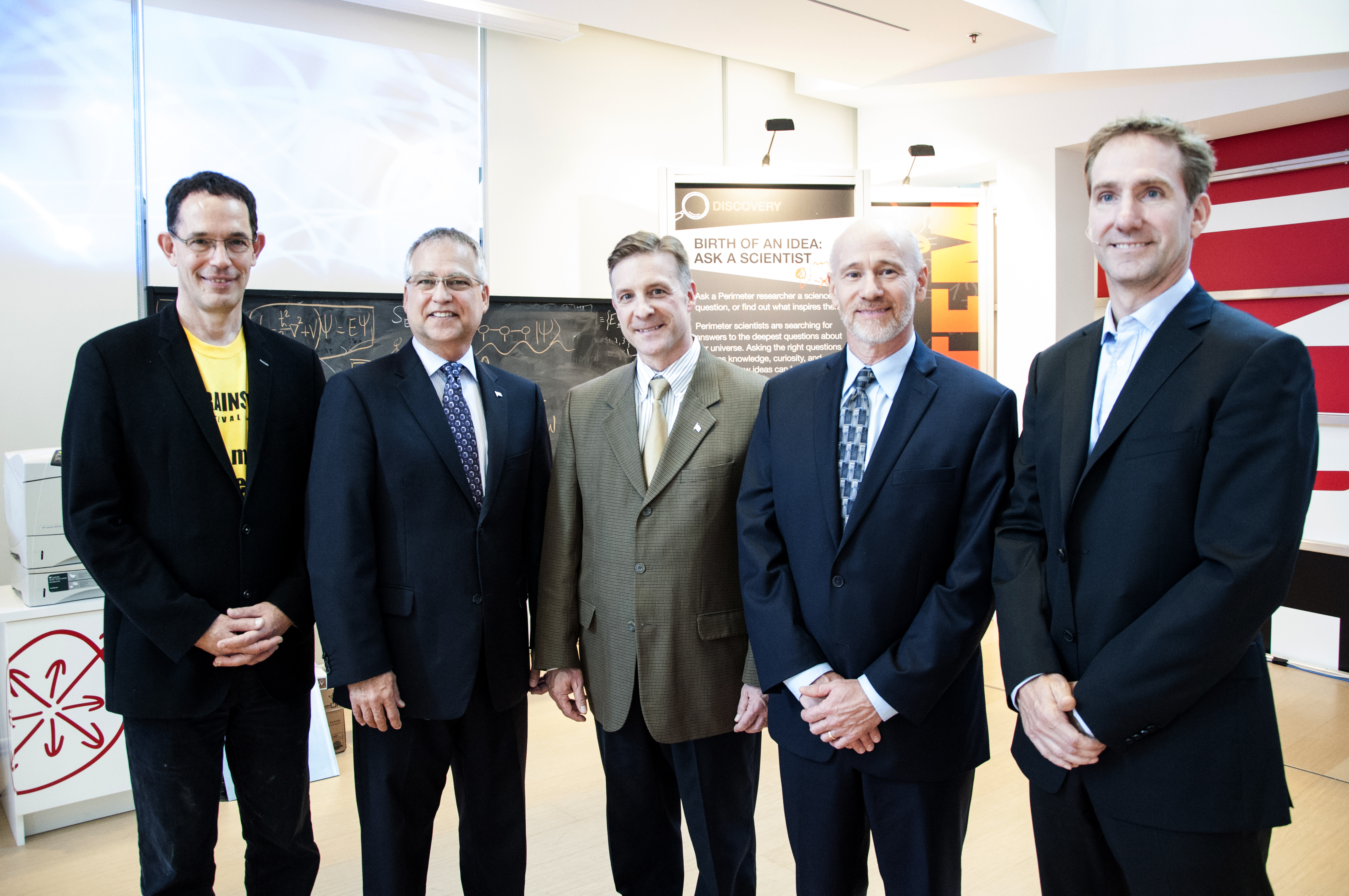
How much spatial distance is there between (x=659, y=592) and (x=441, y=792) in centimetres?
74

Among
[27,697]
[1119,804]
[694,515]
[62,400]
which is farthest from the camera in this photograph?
[62,400]

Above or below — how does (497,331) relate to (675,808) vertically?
above

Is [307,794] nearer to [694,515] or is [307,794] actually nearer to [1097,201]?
[694,515]

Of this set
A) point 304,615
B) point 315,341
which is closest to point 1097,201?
point 304,615

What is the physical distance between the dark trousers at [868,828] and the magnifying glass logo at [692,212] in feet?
12.3

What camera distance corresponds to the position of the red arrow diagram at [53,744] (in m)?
3.10

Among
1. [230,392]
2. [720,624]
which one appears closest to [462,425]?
[230,392]

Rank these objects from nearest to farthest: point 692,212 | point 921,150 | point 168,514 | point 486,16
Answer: point 168,514 → point 486,16 → point 692,212 → point 921,150

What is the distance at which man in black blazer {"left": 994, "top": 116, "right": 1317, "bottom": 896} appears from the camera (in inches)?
54.4

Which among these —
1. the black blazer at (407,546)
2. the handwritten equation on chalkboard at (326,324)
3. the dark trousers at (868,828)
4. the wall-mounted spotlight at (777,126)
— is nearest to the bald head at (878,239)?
the black blazer at (407,546)

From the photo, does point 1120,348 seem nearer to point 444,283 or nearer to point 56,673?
point 444,283

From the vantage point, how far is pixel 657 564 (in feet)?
6.59

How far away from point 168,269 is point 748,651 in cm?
342

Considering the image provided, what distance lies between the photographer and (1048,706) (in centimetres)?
154
